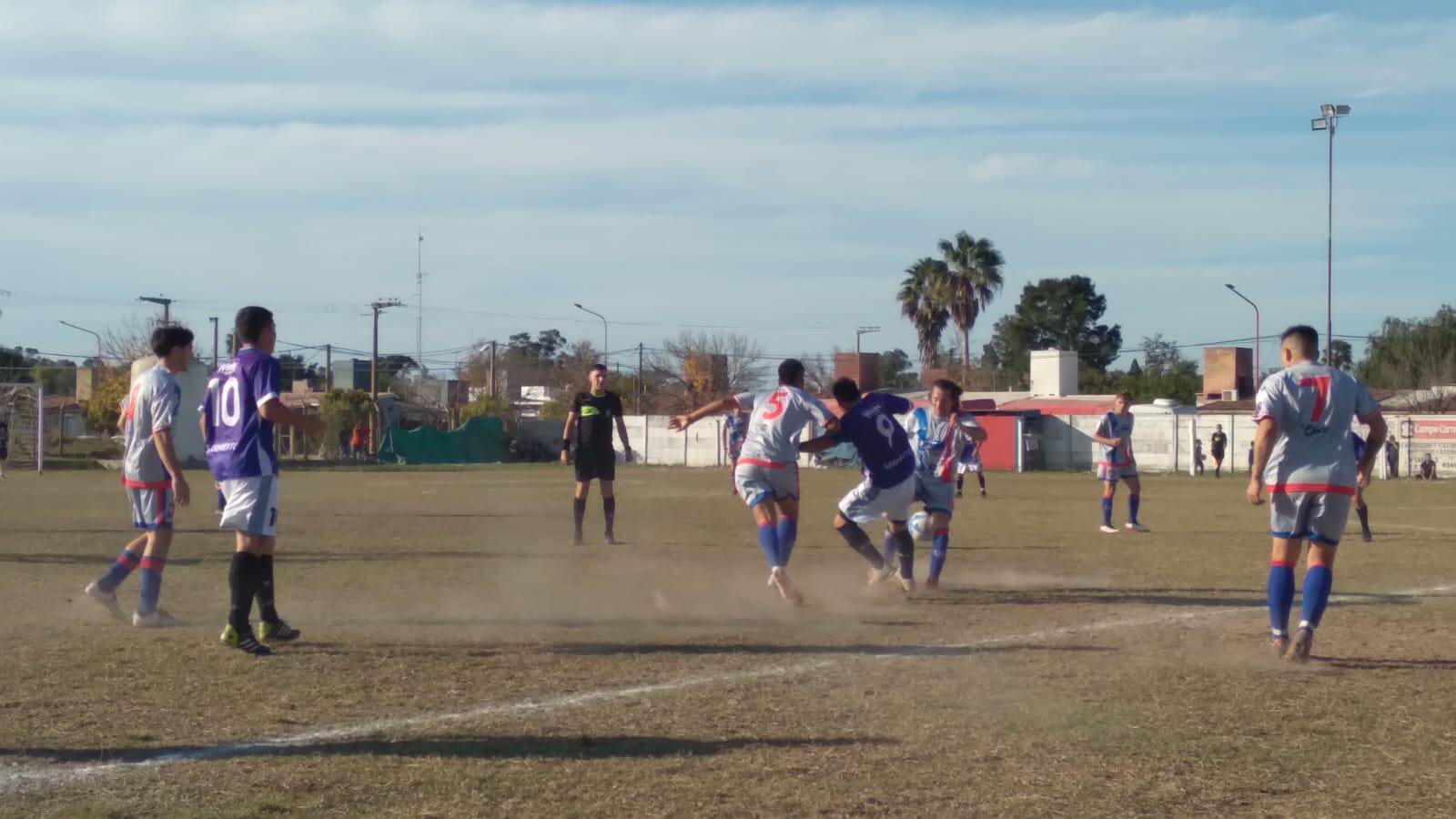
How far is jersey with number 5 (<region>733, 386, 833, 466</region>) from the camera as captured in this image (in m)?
9.35

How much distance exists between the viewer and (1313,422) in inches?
282

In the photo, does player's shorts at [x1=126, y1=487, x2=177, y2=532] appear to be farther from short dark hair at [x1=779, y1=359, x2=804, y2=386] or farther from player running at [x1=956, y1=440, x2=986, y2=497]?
player running at [x1=956, y1=440, x2=986, y2=497]

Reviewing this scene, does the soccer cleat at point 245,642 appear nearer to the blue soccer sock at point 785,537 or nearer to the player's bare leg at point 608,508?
the blue soccer sock at point 785,537

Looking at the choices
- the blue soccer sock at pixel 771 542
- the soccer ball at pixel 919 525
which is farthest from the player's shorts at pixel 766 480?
the soccer ball at pixel 919 525

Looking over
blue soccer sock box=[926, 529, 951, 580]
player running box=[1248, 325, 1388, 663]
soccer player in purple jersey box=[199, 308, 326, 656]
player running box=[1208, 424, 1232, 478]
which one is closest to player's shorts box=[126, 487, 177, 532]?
soccer player in purple jersey box=[199, 308, 326, 656]

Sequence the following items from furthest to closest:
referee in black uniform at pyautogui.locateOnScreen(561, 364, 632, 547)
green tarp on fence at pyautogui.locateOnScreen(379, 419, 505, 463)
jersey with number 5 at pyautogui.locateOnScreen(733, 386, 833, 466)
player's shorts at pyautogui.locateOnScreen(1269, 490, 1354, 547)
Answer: green tarp on fence at pyautogui.locateOnScreen(379, 419, 505, 463)
referee in black uniform at pyautogui.locateOnScreen(561, 364, 632, 547)
jersey with number 5 at pyautogui.locateOnScreen(733, 386, 833, 466)
player's shorts at pyautogui.locateOnScreen(1269, 490, 1354, 547)

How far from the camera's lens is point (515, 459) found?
56.1m

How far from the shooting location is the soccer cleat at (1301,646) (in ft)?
23.2

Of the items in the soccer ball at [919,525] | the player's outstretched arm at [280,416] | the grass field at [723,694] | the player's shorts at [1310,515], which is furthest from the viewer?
the soccer ball at [919,525]

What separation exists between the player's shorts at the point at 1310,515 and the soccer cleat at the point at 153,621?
6.47 metres

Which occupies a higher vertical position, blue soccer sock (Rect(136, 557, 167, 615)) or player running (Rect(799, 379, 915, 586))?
player running (Rect(799, 379, 915, 586))

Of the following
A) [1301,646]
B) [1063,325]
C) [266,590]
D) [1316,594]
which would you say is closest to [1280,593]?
[1316,594]

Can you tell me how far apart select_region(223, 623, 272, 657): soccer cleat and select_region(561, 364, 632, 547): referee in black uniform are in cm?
718

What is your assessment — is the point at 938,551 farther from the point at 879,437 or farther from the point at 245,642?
the point at 245,642
